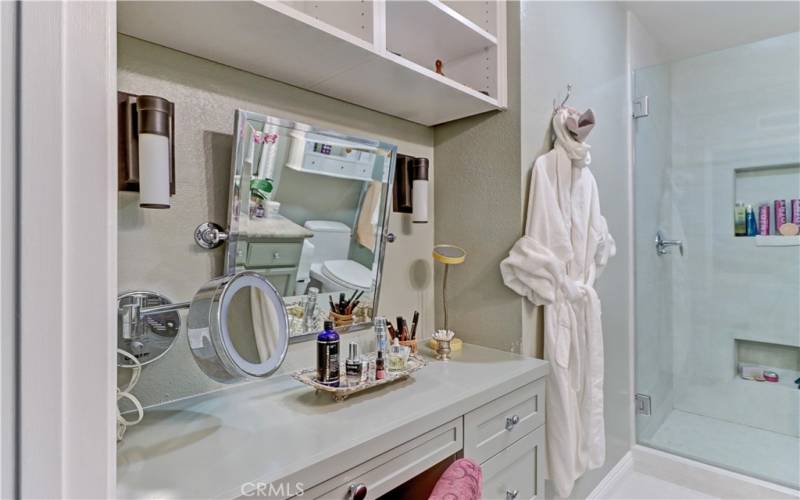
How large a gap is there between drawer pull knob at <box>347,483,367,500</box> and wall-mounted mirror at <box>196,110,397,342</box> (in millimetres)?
568

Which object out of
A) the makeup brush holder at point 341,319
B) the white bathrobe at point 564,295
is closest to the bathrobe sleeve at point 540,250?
the white bathrobe at point 564,295

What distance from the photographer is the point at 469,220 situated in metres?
1.68

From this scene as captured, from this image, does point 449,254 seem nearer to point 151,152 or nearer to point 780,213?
point 151,152

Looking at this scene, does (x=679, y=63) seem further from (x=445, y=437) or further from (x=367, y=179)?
(x=445, y=437)

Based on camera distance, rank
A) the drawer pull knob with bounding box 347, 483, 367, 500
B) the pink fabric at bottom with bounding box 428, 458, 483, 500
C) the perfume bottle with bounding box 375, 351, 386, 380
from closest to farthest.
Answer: the pink fabric at bottom with bounding box 428, 458, 483, 500
the drawer pull knob with bounding box 347, 483, 367, 500
the perfume bottle with bounding box 375, 351, 386, 380

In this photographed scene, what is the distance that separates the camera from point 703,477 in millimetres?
2123

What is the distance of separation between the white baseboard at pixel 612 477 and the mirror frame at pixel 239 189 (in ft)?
4.79

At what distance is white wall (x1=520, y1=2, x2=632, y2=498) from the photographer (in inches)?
62.0

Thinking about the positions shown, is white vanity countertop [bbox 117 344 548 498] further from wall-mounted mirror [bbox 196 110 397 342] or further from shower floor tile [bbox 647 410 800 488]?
shower floor tile [bbox 647 410 800 488]

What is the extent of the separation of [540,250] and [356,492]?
1.01m

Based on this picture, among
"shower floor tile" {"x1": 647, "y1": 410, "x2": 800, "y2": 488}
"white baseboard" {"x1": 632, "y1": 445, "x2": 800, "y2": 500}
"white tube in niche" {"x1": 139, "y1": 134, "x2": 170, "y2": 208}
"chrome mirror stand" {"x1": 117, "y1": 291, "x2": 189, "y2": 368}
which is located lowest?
"white baseboard" {"x1": 632, "y1": 445, "x2": 800, "y2": 500}

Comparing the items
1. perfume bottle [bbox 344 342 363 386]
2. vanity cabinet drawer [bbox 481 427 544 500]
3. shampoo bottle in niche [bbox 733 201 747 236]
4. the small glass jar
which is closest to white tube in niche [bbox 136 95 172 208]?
perfume bottle [bbox 344 342 363 386]

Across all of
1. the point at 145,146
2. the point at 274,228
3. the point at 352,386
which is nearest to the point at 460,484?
the point at 352,386

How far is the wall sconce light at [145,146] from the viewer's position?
90cm
